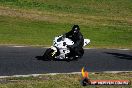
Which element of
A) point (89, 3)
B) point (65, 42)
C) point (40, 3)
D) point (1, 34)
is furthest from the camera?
point (89, 3)

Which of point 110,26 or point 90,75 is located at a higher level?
point 90,75

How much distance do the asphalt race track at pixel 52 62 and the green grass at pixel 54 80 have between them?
109 cm

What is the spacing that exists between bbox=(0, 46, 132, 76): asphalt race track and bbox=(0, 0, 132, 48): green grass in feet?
10.6

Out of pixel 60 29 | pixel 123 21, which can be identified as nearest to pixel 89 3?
pixel 123 21

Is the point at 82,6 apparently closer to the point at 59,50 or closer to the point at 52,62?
the point at 59,50

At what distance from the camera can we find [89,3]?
174 ft

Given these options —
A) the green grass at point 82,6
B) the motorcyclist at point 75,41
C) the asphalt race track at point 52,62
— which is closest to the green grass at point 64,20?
the green grass at point 82,6

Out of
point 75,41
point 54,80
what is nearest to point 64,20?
point 75,41

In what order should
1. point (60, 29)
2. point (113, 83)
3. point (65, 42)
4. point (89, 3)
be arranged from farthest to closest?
point (89, 3), point (60, 29), point (65, 42), point (113, 83)

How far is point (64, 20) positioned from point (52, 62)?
1972cm

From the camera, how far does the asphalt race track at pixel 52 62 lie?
58.4 feet

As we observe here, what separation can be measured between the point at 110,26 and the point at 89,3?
14.7 metres

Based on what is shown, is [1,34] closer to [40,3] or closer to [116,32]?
[116,32]

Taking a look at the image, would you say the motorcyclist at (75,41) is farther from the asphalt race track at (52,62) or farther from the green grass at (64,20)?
the green grass at (64,20)
